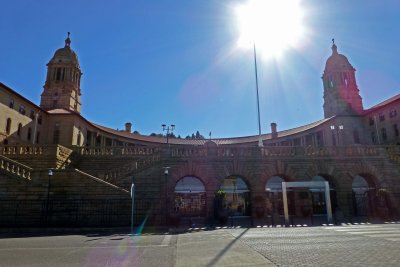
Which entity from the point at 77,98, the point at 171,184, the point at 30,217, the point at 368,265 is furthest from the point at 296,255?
the point at 77,98

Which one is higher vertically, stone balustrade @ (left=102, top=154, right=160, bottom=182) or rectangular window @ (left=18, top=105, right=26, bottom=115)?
rectangular window @ (left=18, top=105, right=26, bottom=115)

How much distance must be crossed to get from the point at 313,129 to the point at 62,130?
4745 cm

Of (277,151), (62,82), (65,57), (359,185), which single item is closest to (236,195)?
(277,151)

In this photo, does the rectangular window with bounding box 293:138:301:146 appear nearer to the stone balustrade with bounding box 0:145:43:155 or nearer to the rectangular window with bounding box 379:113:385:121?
the rectangular window with bounding box 379:113:385:121

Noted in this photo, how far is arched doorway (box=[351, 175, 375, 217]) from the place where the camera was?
29.1 m

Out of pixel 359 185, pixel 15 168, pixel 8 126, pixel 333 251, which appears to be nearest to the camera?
pixel 333 251

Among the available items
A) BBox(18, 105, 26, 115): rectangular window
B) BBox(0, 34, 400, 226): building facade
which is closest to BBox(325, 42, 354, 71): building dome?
BBox(0, 34, 400, 226): building facade

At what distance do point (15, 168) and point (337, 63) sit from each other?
68.9 meters

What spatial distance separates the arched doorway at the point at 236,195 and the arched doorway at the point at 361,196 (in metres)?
9.39

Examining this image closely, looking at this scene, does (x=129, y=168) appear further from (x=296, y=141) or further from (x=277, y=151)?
(x=296, y=141)

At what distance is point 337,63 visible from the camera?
73.8 m

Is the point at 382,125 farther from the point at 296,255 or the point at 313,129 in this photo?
the point at 296,255

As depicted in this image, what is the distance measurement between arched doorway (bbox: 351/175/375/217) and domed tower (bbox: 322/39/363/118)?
41.8 meters

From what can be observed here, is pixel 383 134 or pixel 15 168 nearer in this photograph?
pixel 15 168
